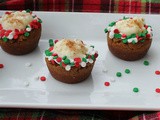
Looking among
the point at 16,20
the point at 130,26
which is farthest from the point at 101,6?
the point at 16,20

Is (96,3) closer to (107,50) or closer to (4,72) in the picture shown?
(107,50)

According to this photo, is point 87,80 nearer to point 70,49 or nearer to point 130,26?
point 70,49

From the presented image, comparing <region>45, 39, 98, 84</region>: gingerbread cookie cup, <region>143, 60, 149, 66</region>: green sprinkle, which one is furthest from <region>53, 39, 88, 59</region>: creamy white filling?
<region>143, 60, 149, 66</region>: green sprinkle

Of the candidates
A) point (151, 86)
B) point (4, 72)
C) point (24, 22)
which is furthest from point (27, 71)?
point (151, 86)

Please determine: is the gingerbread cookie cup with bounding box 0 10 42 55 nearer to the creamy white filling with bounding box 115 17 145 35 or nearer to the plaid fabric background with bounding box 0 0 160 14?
the plaid fabric background with bounding box 0 0 160 14

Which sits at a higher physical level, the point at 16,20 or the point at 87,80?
the point at 16,20

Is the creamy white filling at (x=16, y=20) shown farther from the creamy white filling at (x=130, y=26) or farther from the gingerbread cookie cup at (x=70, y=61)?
the creamy white filling at (x=130, y=26)
